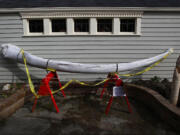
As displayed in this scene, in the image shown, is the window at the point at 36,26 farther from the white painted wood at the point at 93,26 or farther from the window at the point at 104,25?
the window at the point at 104,25

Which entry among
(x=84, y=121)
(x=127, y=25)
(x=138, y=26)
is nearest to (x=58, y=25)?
(x=127, y=25)

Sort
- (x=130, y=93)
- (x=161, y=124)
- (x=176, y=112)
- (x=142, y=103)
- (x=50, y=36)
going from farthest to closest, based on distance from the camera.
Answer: (x=50, y=36) < (x=130, y=93) < (x=142, y=103) < (x=161, y=124) < (x=176, y=112)

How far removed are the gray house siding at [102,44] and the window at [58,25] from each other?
1.19ft

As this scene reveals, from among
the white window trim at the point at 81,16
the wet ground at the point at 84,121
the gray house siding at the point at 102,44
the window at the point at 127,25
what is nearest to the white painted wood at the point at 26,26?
the white window trim at the point at 81,16

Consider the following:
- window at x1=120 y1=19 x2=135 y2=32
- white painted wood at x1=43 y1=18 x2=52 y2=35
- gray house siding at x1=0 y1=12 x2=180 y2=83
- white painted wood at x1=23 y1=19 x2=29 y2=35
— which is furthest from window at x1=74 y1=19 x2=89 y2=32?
white painted wood at x1=23 y1=19 x2=29 y2=35

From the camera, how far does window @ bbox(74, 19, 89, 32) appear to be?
5.42 m

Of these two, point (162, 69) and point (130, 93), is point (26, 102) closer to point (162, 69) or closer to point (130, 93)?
point (130, 93)

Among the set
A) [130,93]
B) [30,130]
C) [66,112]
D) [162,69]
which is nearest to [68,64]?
[66,112]

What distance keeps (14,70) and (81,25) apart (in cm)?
329

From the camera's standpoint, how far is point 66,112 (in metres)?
3.99

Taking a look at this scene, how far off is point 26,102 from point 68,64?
194 cm

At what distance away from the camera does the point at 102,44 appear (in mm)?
5418

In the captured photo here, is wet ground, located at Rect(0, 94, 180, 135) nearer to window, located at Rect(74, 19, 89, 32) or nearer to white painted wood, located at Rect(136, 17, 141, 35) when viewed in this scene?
white painted wood, located at Rect(136, 17, 141, 35)

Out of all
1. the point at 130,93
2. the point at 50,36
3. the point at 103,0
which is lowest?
the point at 130,93
